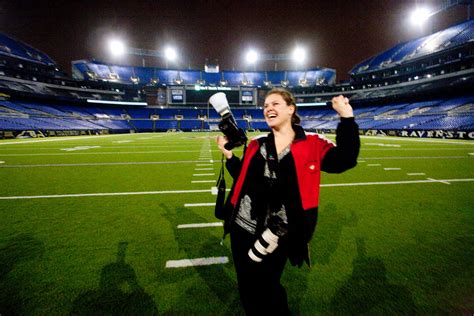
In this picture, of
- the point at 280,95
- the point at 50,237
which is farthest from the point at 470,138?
the point at 50,237

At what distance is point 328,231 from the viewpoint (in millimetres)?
3543

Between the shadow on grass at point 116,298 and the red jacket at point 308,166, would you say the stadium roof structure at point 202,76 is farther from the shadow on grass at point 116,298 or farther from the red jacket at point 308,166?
the red jacket at point 308,166

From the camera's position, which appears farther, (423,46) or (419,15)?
(423,46)

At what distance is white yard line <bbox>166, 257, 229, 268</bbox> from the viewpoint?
2.66m

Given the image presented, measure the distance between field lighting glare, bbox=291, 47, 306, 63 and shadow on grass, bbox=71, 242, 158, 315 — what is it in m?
77.3

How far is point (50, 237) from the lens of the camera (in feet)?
10.8

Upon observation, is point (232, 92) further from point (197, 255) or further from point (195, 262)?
point (195, 262)

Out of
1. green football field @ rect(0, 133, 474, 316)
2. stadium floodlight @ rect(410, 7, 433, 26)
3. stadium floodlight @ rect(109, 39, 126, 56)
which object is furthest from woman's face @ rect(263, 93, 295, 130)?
stadium floodlight @ rect(109, 39, 126, 56)

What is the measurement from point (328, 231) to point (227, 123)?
253 centimetres

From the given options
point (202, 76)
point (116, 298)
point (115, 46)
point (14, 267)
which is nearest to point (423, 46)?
point (202, 76)

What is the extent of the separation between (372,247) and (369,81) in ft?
210

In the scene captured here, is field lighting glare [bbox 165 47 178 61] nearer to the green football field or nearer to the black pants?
the green football field

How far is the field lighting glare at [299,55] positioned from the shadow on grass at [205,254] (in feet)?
248

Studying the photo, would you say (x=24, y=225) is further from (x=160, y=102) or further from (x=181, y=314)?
(x=160, y=102)
